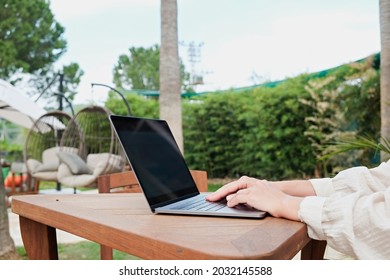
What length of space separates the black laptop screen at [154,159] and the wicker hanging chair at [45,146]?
4.18 m

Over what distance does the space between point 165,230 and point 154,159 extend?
0.30 meters

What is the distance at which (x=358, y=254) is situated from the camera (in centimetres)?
60

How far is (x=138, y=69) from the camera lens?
475 inches

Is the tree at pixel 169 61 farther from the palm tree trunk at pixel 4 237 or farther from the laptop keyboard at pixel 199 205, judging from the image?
the laptop keyboard at pixel 199 205

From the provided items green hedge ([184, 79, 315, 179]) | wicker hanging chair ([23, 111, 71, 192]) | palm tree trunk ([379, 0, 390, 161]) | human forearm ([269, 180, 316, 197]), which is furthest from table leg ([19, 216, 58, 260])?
green hedge ([184, 79, 315, 179])

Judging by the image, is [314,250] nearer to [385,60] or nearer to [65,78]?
[385,60]

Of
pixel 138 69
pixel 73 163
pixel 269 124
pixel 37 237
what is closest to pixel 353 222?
pixel 37 237

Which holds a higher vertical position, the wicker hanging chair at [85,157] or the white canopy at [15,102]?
the white canopy at [15,102]

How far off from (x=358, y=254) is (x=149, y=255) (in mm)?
293

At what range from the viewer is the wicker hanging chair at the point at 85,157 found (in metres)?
4.45

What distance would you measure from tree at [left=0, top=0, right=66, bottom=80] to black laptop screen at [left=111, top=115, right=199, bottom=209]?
9.01m

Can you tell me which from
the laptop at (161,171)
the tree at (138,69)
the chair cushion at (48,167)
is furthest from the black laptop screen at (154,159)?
the tree at (138,69)

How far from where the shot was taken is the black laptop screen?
2.62 ft
